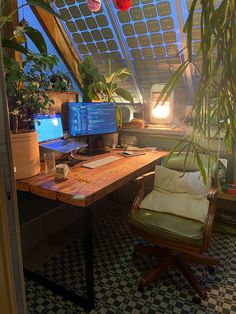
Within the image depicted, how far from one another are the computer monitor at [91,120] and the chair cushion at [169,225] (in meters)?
0.88

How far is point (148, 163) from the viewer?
2139mm

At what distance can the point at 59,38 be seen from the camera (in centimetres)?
283

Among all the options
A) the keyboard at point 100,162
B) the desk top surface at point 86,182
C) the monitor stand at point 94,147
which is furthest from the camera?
the monitor stand at point 94,147

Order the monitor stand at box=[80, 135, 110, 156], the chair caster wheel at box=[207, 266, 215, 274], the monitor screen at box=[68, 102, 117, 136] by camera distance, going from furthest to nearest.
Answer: the monitor stand at box=[80, 135, 110, 156], the monitor screen at box=[68, 102, 117, 136], the chair caster wheel at box=[207, 266, 215, 274]

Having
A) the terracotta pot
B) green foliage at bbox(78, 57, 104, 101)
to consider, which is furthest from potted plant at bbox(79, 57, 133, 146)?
the terracotta pot

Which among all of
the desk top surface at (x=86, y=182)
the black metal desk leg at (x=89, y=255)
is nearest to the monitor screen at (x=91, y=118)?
the desk top surface at (x=86, y=182)

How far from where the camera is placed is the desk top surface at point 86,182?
144 cm

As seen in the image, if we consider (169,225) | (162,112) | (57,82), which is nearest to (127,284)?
(169,225)

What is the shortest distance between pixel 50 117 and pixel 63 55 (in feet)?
4.02

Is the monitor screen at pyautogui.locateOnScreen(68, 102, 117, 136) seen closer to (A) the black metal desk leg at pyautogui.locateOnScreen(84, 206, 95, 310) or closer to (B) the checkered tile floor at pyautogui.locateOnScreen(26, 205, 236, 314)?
(A) the black metal desk leg at pyautogui.locateOnScreen(84, 206, 95, 310)

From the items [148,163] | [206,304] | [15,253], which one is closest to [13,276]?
[15,253]

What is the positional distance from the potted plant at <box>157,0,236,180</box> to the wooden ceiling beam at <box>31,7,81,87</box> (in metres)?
2.31

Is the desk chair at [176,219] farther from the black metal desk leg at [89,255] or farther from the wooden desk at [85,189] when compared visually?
the black metal desk leg at [89,255]

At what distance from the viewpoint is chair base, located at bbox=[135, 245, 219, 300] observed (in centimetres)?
168
